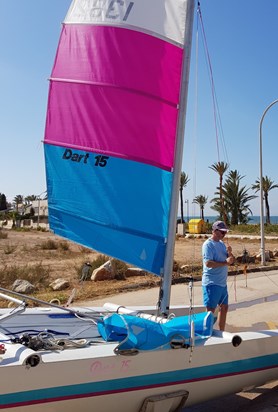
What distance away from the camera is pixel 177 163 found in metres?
5.27

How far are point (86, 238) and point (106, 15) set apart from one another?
9.18ft

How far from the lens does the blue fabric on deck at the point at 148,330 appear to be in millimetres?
3926

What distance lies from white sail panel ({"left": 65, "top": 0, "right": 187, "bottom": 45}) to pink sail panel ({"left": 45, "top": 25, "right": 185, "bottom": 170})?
0.11 m

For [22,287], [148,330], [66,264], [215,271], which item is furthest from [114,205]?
[66,264]

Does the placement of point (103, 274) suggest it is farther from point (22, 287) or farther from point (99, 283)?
point (22, 287)

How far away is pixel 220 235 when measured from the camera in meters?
6.07

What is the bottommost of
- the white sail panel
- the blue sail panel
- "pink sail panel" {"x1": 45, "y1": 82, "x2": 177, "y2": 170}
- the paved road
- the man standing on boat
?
the paved road

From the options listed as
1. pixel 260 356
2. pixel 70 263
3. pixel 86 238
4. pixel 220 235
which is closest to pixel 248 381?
pixel 260 356

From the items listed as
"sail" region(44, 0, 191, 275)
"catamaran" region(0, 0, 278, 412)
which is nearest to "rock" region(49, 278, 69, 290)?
"catamaran" region(0, 0, 278, 412)

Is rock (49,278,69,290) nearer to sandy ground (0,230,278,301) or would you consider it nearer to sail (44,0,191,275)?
sandy ground (0,230,278,301)

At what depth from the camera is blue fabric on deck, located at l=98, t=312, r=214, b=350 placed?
3.93 meters

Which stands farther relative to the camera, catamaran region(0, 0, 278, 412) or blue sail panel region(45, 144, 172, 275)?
blue sail panel region(45, 144, 172, 275)

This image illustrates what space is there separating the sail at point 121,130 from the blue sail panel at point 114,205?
12mm

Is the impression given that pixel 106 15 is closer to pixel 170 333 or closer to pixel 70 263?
pixel 170 333
